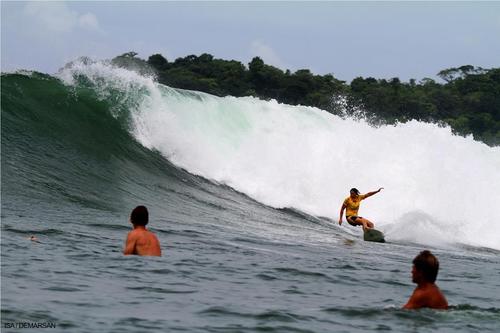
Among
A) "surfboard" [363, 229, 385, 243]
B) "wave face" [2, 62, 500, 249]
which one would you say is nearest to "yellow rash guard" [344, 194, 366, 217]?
"wave face" [2, 62, 500, 249]

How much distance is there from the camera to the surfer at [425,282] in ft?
27.1

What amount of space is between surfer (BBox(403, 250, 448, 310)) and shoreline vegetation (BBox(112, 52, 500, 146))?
202 ft

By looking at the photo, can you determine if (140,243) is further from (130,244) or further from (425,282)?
(425,282)

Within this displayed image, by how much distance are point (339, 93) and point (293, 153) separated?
51.8 meters

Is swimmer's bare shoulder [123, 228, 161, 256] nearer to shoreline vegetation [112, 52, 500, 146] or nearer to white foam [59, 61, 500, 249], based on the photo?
white foam [59, 61, 500, 249]

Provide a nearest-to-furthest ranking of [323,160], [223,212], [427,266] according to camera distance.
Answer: [427,266], [223,212], [323,160]

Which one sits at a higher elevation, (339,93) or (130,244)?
(339,93)

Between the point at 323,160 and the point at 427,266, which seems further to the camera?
the point at 323,160

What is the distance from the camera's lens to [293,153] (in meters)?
26.3

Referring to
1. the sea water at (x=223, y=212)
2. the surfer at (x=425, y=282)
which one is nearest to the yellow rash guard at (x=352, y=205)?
the sea water at (x=223, y=212)

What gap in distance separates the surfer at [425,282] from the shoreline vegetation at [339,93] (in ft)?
202

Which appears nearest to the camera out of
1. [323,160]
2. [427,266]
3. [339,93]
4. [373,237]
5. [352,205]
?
[427,266]

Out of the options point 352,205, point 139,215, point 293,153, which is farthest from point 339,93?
point 139,215

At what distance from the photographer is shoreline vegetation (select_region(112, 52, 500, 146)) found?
7406 cm
